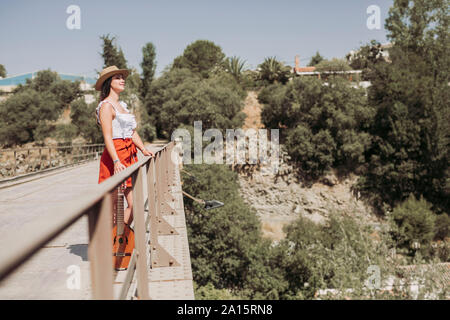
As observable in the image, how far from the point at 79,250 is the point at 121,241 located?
995 mm

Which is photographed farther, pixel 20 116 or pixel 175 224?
pixel 20 116

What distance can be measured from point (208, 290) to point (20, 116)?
28.6 m

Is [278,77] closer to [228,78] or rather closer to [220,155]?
[228,78]

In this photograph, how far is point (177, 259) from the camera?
11.9ft

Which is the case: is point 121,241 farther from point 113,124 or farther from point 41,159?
point 41,159

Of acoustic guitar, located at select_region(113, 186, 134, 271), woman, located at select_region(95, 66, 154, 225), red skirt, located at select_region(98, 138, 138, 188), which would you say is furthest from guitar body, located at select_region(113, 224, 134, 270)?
red skirt, located at select_region(98, 138, 138, 188)

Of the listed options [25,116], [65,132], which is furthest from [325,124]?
[25,116]

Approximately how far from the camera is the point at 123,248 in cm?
289

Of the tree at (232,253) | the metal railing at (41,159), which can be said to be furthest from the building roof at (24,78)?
the tree at (232,253)

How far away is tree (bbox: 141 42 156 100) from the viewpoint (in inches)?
1806

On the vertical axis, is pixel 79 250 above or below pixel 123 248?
below

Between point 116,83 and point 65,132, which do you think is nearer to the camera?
point 116,83

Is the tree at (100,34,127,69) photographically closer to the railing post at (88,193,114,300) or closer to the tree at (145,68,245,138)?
the tree at (145,68,245,138)
